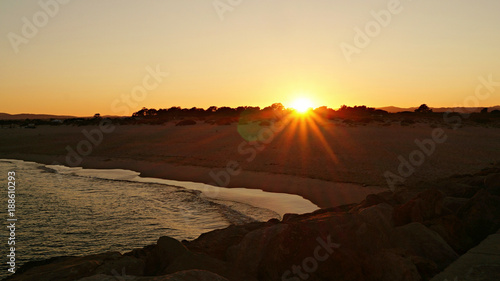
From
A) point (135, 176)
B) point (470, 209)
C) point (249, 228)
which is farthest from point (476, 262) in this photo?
point (135, 176)

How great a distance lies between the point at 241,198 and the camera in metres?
14.7

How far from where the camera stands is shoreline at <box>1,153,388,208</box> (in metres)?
14.2

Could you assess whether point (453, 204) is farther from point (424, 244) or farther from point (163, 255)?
point (163, 255)

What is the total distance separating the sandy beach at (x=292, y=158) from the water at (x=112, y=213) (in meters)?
1.92

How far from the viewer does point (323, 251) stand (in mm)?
5570

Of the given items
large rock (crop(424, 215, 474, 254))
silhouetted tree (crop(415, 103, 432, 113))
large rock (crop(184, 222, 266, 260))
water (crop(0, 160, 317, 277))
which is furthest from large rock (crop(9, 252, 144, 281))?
silhouetted tree (crop(415, 103, 432, 113))

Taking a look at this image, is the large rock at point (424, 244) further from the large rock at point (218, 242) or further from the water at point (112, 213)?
the water at point (112, 213)

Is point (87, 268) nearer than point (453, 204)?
Yes

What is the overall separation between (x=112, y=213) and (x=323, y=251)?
29.6ft

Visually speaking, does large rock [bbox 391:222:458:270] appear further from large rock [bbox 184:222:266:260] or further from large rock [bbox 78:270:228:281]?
large rock [bbox 78:270:228:281]

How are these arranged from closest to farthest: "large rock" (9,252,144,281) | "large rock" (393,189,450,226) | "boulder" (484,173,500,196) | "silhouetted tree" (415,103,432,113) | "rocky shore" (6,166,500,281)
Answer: "large rock" (9,252,144,281) → "rocky shore" (6,166,500,281) → "large rock" (393,189,450,226) → "boulder" (484,173,500,196) → "silhouetted tree" (415,103,432,113)

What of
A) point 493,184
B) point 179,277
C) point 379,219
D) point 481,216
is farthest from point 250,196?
point 179,277

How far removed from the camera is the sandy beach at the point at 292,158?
1658cm

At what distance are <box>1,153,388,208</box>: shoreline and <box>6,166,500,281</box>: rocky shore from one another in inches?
244
